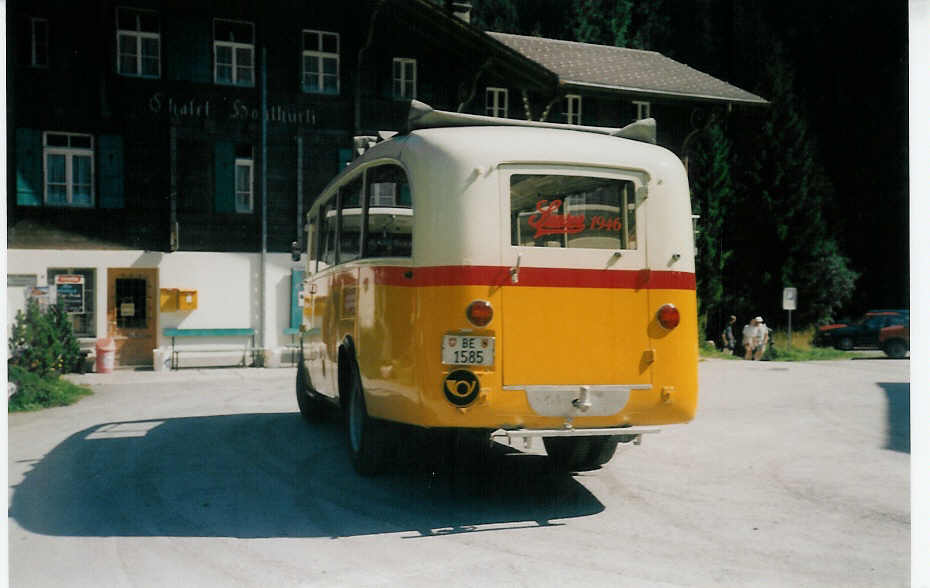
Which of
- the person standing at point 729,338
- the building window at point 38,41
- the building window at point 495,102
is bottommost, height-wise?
the person standing at point 729,338

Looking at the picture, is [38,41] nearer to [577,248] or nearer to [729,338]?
[577,248]

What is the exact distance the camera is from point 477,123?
21.7 feet

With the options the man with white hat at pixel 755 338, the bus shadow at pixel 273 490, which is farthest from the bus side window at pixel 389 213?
the man with white hat at pixel 755 338

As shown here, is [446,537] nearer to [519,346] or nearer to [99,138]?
[519,346]

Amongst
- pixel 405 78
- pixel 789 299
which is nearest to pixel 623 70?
pixel 789 299

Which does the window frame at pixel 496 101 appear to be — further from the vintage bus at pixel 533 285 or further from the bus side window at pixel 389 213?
the vintage bus at pixel 533 285

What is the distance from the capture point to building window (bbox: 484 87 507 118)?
1818cm

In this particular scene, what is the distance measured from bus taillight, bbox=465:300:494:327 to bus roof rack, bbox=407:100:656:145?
152 cm

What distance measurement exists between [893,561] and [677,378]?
1.68 metres

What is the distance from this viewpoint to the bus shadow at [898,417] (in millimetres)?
9133

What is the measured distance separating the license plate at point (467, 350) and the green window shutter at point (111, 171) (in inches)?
490

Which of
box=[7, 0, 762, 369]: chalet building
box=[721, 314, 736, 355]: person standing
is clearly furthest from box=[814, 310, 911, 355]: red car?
box=[7, 0, 762, 369]: chalet building

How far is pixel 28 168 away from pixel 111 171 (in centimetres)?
750

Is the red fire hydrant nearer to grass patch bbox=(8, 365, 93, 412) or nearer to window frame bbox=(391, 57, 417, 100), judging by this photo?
grass patch bbox=(8, 365, 93, 412)
